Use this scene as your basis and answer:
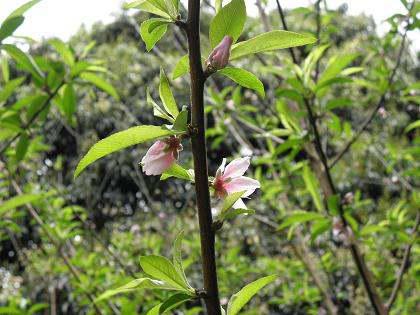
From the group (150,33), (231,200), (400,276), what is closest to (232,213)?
(231,200)

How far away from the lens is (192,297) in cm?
52

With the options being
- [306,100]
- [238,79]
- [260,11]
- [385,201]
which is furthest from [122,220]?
[238,79]

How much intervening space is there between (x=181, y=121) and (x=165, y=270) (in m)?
0.18

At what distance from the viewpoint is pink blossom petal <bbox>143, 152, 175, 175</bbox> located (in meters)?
0.56

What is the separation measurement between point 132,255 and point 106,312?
106 centimetres

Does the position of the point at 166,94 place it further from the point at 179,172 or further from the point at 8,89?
the point at 8,89

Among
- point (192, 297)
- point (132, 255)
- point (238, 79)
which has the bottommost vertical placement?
point (132, 255)

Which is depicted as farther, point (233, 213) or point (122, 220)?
point (122, 220)

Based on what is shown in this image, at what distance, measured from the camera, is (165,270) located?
0.55 metres

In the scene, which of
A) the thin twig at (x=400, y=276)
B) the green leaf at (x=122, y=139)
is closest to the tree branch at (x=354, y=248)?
the thin twig at (x=400, y=276)

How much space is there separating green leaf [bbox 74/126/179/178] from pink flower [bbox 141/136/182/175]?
34mm

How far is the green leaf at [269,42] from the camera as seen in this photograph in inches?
22.0

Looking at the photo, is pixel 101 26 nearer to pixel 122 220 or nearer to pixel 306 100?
pixel 122 220

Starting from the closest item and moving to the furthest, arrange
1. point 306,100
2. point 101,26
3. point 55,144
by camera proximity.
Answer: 1. point 306,100
2. point 55,144
3. point 101,26
